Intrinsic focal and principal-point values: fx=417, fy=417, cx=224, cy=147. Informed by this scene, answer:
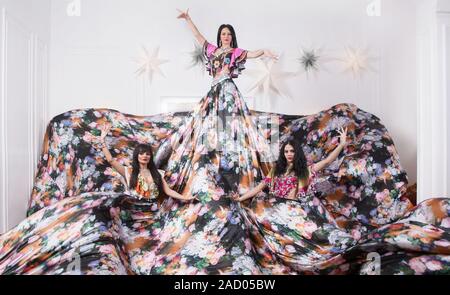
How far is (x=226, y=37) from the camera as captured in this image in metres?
2.88

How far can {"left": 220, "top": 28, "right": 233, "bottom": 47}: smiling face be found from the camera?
2.88m

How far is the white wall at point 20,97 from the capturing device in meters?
2.51

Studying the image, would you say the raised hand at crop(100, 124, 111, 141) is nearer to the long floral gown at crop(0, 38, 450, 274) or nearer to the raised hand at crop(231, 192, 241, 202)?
the long floral gown at crop(0, 38, 450, 274)

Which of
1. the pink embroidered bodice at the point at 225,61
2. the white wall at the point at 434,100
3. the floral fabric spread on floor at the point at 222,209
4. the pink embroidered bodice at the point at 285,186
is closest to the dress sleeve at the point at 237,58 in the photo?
the pink embroidered bodice at the point at 225,61

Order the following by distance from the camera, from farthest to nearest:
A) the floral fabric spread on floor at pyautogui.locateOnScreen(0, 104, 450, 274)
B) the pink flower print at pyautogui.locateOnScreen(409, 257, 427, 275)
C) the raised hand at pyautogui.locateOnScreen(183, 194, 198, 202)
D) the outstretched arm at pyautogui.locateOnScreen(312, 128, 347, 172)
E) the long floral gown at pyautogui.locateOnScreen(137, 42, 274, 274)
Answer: the outstretched arm at pyautogui.locateOnScreen(312, 128, 347, 172), the raised hand at pyautogui.locateOnScreen(183, 194, 198, 202), the long floral gown at pyautogui.locateOnScreen(137, 42, 274, 274), the floral fabric spread on floor at pyautogui.locateOnScreen(0, 104, 450, 274), the pink flower print at pyautogui.locateOnScreen(409, 257, 427, 275)

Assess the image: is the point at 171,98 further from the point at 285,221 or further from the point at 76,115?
the point at 285,221

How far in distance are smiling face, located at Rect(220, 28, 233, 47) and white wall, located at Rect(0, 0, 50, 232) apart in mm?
1337

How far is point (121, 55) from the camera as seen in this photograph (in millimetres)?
3408

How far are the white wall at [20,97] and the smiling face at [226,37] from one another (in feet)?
4.39

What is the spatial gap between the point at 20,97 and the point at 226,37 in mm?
1440

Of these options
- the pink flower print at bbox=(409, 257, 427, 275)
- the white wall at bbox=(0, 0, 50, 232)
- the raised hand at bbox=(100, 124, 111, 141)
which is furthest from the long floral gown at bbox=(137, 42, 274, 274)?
the white wall at bbox=(0, 0, 50, 232)

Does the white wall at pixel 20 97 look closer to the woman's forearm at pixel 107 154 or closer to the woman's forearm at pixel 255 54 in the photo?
the woman's forearm at pixel 107 154
